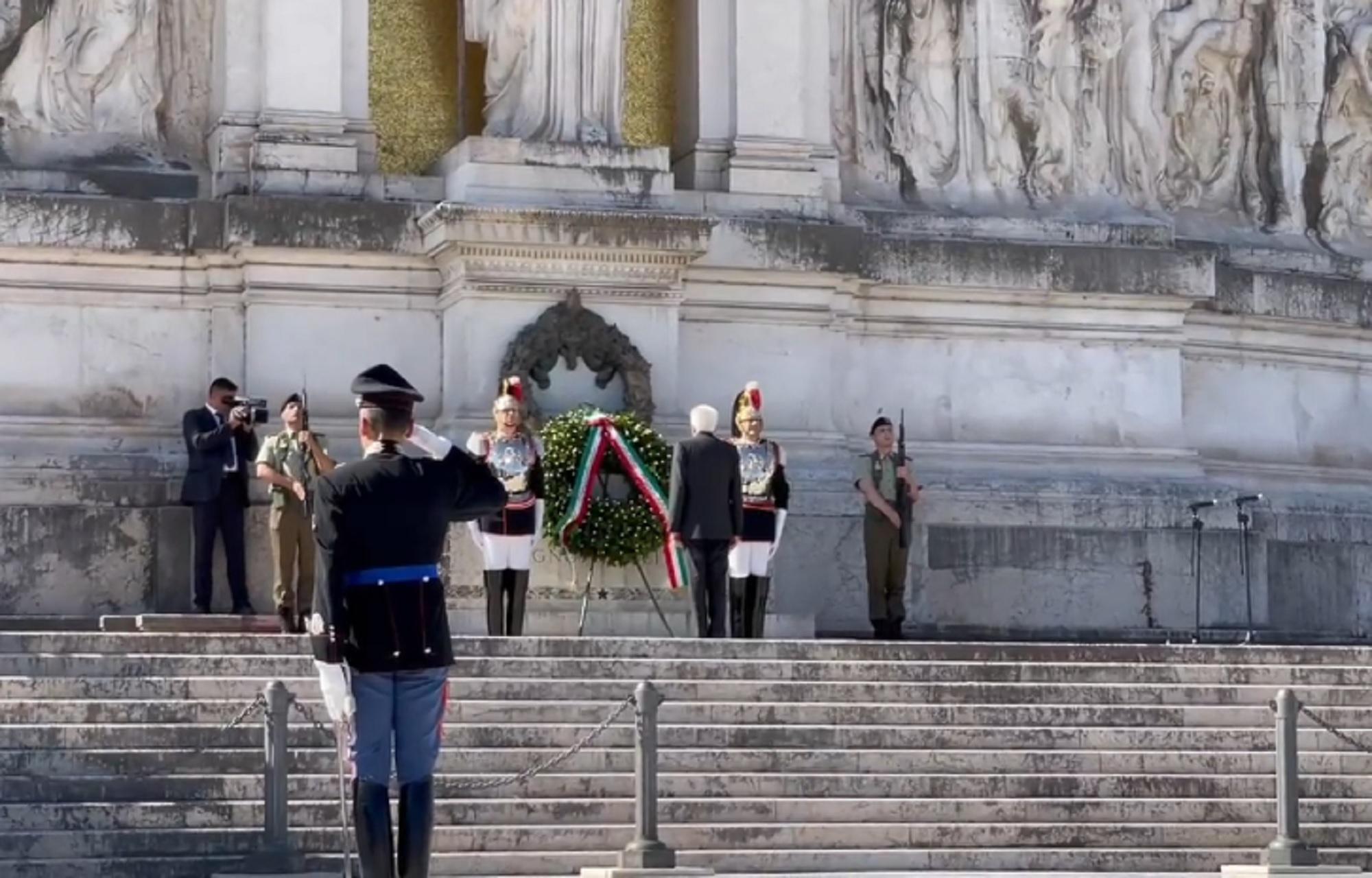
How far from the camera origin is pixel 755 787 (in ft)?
59.7

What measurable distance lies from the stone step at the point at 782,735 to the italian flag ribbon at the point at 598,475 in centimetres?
432

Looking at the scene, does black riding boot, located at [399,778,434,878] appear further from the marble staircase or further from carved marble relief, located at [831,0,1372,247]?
carved marble relief, located at [831,0,1372,247]

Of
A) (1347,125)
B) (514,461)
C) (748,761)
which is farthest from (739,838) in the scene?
(1347,125)

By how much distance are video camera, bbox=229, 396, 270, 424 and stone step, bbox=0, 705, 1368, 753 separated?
473cm

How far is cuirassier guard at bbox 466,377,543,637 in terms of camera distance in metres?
21.3

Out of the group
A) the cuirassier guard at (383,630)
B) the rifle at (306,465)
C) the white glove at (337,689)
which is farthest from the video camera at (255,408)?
the white glove at (337,689)

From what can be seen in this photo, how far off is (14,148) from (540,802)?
9.89 m

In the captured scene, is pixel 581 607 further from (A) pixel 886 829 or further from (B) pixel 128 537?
(A) pixel 886 829

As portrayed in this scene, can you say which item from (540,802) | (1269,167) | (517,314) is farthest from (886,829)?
(1269,167)

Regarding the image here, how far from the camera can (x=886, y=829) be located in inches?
711

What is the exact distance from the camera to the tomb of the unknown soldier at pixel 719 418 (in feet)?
59.4

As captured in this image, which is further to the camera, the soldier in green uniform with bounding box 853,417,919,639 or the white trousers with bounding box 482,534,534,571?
the soldier in green uniform with bounding box 853,417,919,639

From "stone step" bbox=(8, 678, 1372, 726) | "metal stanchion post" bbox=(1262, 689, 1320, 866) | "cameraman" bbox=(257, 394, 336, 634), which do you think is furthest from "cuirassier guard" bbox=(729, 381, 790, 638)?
"metal stanchion post" bbox=(1262, 689, 1320, 866)

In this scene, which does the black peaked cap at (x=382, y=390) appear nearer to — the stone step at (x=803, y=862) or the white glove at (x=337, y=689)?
the white glove at (x=337, y=689)
